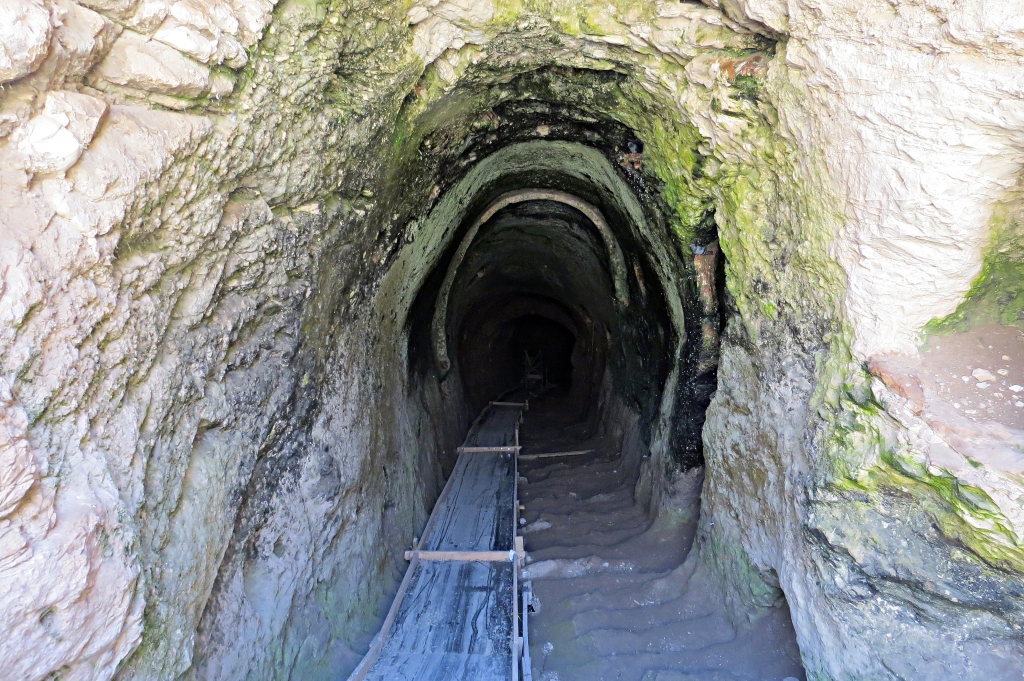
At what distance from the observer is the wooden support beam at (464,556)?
4.31 metres

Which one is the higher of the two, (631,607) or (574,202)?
(574,202)

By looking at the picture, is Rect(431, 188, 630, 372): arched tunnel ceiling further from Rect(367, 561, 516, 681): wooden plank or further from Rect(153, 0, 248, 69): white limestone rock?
Rect(153, 0, 248, 69): white limestone rock

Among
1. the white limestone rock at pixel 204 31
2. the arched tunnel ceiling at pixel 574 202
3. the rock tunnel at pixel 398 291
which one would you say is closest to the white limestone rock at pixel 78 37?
the rock tunnel at pixel 398 291

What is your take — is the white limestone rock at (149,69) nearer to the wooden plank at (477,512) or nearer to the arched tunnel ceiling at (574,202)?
the arched tunnel ceiling at (574,202)

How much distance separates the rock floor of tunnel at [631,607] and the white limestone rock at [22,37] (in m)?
3.67

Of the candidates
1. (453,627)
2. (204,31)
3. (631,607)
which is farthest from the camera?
(631,607)

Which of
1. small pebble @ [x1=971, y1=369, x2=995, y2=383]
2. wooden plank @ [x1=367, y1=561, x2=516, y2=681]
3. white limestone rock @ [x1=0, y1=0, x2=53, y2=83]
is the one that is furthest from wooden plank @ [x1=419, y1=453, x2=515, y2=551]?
white limestone rock @ [x1=0, y1=0, x2=53, y2=83]

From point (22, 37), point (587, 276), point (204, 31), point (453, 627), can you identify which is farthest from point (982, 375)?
point (587, 276)

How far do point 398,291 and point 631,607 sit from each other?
9.89 ft

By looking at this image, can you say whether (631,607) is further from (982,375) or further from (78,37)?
(78,37)

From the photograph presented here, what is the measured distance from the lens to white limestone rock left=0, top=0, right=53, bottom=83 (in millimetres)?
1477

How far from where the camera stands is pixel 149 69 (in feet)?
6.39

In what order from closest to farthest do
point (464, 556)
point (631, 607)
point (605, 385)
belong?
1. point (631, 607)
2. point (464, 556)
3. point (605, 385)

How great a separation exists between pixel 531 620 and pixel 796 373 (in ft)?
8.12
